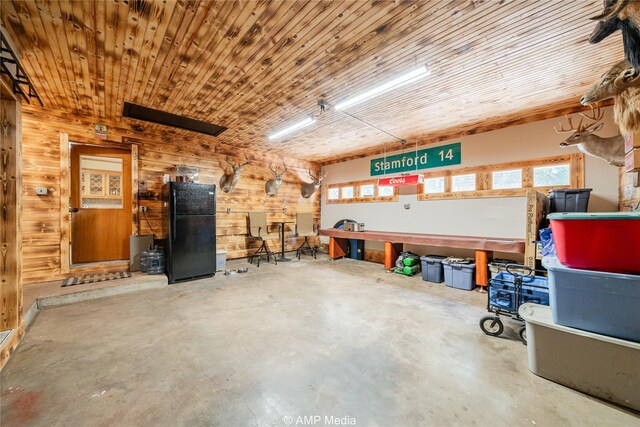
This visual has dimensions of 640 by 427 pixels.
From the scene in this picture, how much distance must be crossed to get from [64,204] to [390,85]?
5491mm

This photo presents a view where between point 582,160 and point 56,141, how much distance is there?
8.58m

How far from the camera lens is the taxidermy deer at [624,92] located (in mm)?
1619

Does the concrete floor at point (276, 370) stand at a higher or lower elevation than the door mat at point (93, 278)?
lower

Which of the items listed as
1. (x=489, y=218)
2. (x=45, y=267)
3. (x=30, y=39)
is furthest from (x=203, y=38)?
(x=489, y=218)

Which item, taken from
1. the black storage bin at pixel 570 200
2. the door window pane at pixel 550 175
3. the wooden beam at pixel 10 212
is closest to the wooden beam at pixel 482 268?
the black storage bin at pixel 570 200

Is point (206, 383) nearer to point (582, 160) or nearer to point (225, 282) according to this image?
point (225, 282)

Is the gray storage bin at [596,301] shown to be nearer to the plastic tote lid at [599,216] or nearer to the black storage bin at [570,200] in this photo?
the plastic tote lid at [599,216]

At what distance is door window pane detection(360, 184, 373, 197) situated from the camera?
267 inches

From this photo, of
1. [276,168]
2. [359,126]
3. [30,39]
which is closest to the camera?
[30,39]

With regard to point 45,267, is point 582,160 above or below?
above

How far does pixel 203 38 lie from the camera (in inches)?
91.4

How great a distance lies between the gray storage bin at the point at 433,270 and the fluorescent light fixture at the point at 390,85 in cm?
318

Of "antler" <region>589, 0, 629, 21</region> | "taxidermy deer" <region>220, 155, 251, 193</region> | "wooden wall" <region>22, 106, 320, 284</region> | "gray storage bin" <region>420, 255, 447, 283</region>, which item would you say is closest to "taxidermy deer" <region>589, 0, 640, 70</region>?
"antler" <region>589, 0, 629, 21</region>

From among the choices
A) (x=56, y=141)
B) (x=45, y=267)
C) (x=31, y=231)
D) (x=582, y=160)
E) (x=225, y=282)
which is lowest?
(x=225, y=282)
